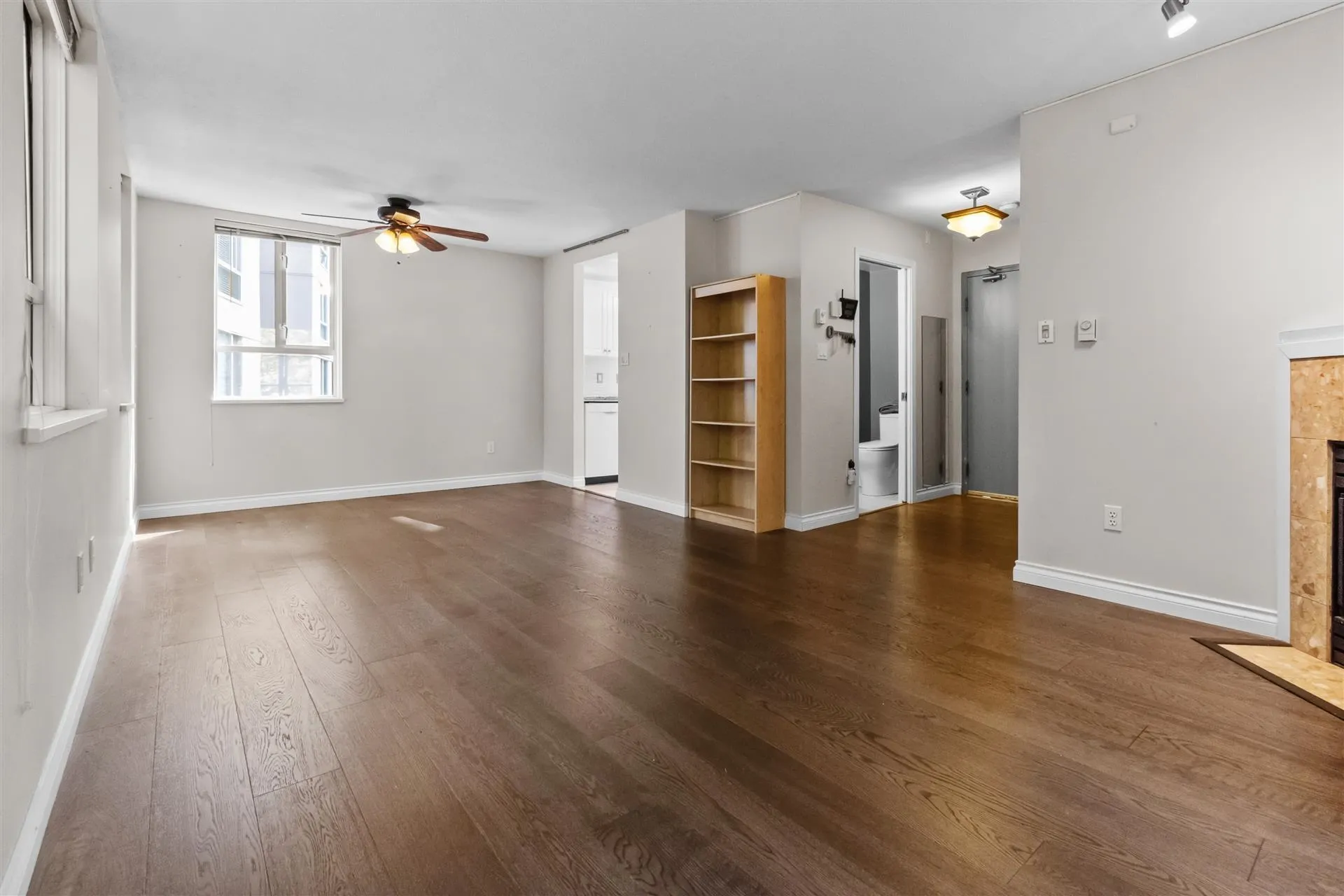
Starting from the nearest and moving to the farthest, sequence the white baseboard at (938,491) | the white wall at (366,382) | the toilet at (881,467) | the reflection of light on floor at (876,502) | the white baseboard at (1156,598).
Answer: the white baseboard at (1156,598)
the white wall at (366,382)
the reflection of light on floor at (876,502)
the white baseboard at (938,491)
the toilet at (881,467)

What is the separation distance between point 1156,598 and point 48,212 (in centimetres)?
474

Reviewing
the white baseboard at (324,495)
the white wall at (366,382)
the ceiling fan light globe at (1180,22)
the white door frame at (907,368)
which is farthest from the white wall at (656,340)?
the ceiling fan light globe at (1180,22)

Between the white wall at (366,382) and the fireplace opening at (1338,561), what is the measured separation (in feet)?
20.7

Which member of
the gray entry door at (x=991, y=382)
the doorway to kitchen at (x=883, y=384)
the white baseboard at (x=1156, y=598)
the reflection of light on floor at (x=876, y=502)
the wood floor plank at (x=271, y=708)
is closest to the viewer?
the wood floor plank at (x=271, y=708)

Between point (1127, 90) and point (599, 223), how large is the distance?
382cm

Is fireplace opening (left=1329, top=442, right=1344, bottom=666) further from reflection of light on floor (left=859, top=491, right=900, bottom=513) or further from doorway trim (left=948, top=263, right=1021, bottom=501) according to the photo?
doorway trim (left=948, top=263, right=1021, bottom=501)

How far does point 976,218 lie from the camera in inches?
174

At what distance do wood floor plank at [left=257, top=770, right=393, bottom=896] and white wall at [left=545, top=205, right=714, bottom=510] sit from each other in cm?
384

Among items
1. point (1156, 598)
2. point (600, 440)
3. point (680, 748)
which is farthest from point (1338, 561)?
point (600, 440)

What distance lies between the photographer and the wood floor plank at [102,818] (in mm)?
1288

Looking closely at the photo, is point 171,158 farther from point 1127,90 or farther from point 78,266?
point 1127,90

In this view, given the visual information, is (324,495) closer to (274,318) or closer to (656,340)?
(274,318)

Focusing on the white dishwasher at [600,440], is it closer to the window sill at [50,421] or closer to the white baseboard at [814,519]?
the white baseboard at [814,519]

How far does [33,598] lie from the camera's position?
1.51 m
